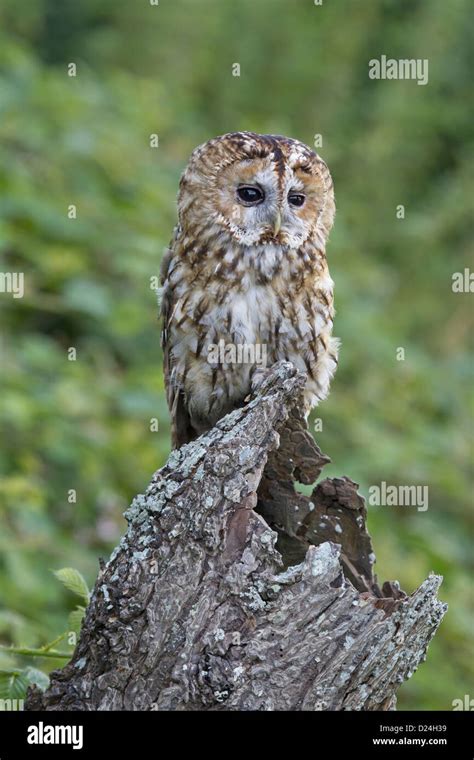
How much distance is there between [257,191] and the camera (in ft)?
13.3

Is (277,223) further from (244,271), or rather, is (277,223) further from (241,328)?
(241,328)

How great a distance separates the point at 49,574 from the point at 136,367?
2.14 metres

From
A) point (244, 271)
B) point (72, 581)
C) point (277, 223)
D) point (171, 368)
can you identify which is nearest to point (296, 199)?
point (277, 223)

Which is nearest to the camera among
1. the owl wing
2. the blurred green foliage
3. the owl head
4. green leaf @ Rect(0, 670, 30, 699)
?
green leaf @ Rect(0, 670, 30, 699)

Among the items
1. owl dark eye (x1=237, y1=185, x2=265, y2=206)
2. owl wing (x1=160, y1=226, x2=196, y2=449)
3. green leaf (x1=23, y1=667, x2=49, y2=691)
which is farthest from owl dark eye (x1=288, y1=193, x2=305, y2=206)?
green leaf (x1=23, y1=667, x2=49, y2=691)

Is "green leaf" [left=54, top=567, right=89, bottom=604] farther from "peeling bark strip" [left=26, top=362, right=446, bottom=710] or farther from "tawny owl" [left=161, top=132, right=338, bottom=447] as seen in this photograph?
"tawny owl" [left=161, top=132, right=338, bottom=447]

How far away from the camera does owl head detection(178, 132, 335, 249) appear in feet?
13.1

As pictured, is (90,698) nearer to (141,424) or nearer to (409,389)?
(141,424)

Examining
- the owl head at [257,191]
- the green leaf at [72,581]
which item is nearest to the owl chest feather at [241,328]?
the owl head at [257,191]

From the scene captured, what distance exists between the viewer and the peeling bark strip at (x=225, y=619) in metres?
2.96

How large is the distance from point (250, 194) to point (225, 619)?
1724mm

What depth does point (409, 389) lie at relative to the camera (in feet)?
27.2

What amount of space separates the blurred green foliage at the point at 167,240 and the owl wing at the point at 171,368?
2.45ft
